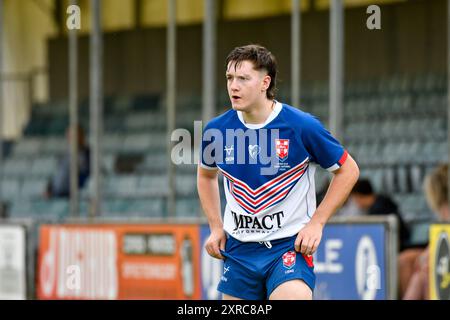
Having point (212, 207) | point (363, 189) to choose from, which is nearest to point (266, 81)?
point (212, 207)

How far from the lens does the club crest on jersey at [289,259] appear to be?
6312 millimetres

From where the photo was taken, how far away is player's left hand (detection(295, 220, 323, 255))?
247 inches

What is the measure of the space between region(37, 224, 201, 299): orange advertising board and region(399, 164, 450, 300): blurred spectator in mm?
2018

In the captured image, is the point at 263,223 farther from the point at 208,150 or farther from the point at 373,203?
the point at 373,203

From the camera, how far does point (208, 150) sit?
6.49 meters

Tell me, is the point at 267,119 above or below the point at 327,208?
above

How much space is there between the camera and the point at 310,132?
20.8ft

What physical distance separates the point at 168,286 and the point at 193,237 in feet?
1.96

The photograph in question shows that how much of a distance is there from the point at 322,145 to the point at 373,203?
466 cm

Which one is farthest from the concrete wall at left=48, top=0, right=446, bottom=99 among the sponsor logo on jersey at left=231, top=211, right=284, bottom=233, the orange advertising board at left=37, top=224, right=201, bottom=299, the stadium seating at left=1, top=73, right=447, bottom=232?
the sponsor logo on jersey at left=231, top=211, right=284, bottom=233

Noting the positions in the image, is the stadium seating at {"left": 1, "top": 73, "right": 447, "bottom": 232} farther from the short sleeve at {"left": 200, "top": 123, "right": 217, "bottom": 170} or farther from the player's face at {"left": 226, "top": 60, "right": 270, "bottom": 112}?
the player's face at {"left": 226, "top": 60, "right": 270, "bottom": 112}
